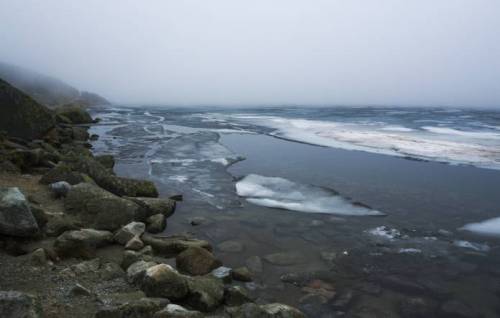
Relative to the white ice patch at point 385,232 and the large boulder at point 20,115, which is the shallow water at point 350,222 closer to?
the white ice patch at point 385,232

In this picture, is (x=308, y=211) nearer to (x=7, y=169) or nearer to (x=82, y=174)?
(x=82, y=174)

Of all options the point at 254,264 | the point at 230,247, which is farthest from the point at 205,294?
the point at 230,247

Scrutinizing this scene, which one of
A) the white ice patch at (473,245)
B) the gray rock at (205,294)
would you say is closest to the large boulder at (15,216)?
the gray rock at (205,294)

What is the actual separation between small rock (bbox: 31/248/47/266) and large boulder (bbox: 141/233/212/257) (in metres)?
1.34

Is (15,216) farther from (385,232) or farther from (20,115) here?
(20,115)

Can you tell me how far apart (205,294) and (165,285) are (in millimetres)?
388

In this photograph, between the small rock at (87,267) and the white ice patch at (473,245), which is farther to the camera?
the white ice patch at (473,245)

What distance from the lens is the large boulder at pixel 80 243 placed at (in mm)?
4527

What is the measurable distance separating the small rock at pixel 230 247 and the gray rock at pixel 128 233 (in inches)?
44.4

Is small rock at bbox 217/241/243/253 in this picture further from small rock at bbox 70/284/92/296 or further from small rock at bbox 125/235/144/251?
small rock at bbox 70/284/92/296

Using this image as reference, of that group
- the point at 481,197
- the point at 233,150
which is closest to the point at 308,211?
the point at 481,197

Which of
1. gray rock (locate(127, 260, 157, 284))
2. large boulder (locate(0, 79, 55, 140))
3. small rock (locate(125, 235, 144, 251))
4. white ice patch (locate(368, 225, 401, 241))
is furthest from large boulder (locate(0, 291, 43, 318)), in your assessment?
large boulder (locate(0, 79, 55, 140))

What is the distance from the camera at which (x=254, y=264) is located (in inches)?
199

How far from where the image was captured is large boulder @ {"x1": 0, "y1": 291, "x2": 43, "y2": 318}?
8.66 feet
